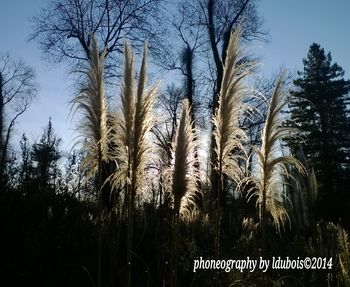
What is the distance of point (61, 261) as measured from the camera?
3891mm

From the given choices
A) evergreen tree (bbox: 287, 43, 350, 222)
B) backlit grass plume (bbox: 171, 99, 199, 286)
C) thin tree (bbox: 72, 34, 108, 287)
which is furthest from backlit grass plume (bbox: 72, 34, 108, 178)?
evergreen tree (bbox: 287, 43, 350, 222)

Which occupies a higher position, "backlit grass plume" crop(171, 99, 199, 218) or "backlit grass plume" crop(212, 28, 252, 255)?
"backlit grass plume" crop(212, 28, 252, 255)

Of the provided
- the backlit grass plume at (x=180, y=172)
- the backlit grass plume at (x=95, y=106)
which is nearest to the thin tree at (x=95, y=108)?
the backlit grass plume at (x=95, y=106)

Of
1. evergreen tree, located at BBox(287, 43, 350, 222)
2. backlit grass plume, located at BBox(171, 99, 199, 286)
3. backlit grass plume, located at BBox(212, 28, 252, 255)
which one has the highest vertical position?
evergreen tree, located at BBox(287, 43, 350, 222)

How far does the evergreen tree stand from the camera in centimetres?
2956

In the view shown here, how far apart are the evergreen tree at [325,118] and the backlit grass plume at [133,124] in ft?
87.7

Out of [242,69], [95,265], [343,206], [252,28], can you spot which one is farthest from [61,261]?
[343,206]

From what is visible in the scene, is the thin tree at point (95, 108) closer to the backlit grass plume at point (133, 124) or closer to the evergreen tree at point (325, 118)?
the backlit grass plume at point (133, 124)

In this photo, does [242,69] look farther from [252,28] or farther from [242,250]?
[252,28]

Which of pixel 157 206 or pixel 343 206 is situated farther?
pixel 343 206

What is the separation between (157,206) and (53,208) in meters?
1.62

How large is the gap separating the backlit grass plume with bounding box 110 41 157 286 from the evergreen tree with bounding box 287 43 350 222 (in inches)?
1052

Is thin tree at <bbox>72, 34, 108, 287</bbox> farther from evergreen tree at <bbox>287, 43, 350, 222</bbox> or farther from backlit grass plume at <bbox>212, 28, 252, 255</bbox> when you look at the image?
evergreen tree at <bbox>287, 43, 350, 222</bbox>

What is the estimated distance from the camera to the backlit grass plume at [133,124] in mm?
3494
